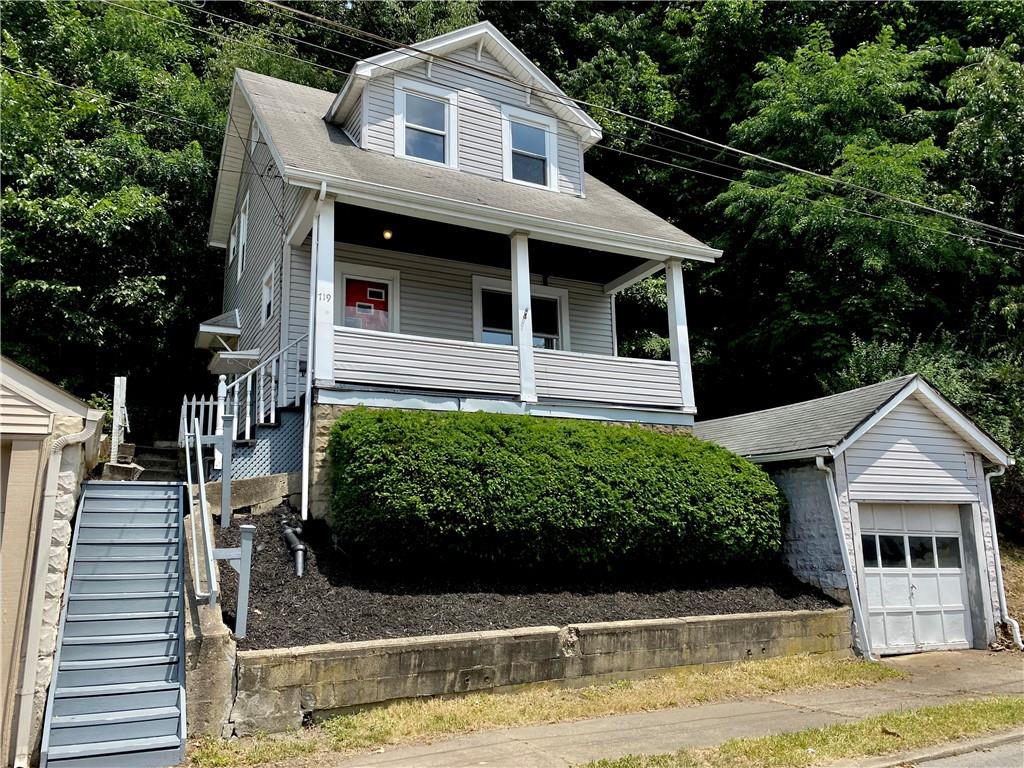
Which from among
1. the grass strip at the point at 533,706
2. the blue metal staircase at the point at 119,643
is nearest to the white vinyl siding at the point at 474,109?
the blue metal staircase at the point at 119,643

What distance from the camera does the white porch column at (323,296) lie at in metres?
9.92

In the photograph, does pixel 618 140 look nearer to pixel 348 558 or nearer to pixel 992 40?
pixel 992 40

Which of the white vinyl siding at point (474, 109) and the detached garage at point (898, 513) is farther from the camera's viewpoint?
the white vinyl siding at point (474, 109)

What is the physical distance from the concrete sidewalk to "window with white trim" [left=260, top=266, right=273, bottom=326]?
9.30 m

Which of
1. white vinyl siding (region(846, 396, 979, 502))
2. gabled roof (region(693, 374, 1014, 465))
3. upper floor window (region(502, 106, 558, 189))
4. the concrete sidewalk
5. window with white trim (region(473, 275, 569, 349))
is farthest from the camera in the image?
upper floor window (region(502, 106, 558, 189))

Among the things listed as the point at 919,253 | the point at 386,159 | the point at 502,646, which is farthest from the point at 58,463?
the point at 919,253

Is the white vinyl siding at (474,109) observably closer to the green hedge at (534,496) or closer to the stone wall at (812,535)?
the green hedge at (534,496)

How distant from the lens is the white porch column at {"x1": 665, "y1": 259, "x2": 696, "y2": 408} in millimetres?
12680

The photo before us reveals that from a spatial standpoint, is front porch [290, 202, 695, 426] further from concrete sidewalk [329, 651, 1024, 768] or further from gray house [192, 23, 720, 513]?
concrete sidewalk [329, 651, 1024, 768]

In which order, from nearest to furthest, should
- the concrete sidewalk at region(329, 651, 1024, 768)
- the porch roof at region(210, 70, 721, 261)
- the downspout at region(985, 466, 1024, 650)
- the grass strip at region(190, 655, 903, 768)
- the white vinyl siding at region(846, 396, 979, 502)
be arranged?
the concrete sidewalk at region(329, 651, 1024, 768) → the grass strip at region(190, 655, 903, 768) → the porch roof at region(210, 70, 721, 261) → the white vinyl siding at region(846, 396, 979, 502) → the downspout at region(985, 466, 1024, 650)

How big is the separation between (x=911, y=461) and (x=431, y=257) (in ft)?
27.9

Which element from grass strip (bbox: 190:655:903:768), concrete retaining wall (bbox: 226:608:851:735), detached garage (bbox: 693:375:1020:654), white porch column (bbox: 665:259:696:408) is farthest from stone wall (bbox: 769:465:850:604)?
white porch column (bbox: 665:259:696:408)

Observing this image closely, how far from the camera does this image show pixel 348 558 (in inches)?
342

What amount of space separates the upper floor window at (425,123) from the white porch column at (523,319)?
2746 millimetres
